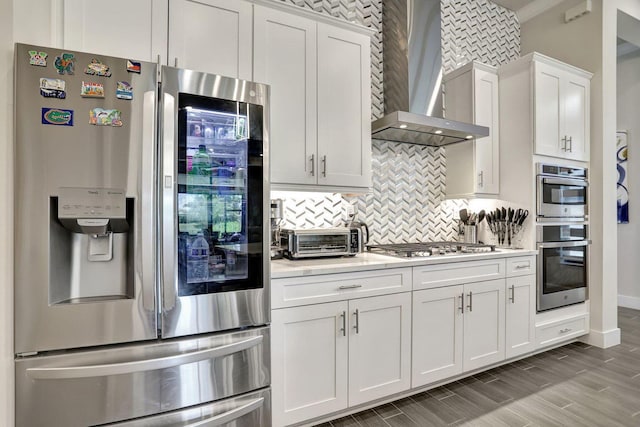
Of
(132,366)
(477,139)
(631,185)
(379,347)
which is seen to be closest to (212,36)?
(132,366)

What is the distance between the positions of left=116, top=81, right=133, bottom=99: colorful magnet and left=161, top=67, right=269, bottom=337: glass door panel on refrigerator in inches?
5.2

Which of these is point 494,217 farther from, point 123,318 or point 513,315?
point 123,318

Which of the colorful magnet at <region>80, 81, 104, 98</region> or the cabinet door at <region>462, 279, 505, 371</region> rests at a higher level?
the colorful magnet at <region>80, 81, 104, 98</region>

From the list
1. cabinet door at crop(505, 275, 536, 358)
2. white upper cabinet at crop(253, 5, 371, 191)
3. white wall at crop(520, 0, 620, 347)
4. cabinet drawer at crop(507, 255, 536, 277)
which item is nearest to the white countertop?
cabinet drawer at crop(507, 255, 536, 277)

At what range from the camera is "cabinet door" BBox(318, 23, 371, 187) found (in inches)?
93.2

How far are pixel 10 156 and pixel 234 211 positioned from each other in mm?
874

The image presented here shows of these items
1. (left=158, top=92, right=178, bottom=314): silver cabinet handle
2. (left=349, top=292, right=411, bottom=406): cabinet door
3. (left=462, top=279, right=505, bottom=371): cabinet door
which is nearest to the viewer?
(left=158, top=92, right=178, bottom=314): silver cabinet handle

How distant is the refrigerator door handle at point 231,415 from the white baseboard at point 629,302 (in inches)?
215

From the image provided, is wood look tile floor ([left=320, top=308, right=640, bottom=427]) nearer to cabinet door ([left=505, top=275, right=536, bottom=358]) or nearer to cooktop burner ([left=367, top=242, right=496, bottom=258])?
cabinet door ([left=505, top=275, right=536, bottom=358])

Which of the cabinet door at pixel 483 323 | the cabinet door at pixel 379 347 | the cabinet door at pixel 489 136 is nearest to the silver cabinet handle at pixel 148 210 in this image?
the cabinet door at pixel 379 347

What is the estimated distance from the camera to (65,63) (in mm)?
1321

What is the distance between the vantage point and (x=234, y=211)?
168 cm

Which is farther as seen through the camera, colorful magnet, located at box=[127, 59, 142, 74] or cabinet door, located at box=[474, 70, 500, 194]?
cabinet door, located at box=[474, 70, 500, 194]

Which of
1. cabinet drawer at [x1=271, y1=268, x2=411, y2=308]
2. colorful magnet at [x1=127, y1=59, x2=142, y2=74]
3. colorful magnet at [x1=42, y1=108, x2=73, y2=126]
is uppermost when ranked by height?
colorful magnet at [x1=127, y1=59, x2=142, y2=74]
